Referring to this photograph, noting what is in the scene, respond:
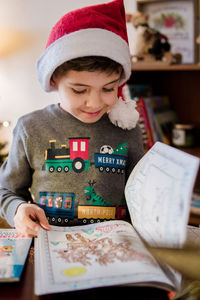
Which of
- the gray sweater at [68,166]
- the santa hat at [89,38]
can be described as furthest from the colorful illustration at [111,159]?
the santa hat at [89,38]

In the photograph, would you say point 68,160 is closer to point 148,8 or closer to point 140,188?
point 140,188

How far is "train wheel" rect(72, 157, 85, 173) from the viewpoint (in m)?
0.87

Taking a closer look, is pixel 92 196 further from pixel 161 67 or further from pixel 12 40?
pixel 12 40

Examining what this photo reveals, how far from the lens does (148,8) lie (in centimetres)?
181

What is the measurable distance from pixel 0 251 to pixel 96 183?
1.06 ft

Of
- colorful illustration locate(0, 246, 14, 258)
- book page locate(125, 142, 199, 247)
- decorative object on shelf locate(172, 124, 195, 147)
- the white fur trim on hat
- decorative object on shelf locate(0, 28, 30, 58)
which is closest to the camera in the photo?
book page locate(125, 142, 199, 247)

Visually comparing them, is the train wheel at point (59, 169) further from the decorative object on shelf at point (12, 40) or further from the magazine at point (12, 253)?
the decorative object on shelf at point (12, 40)

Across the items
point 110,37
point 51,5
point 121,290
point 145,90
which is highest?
point 51,5

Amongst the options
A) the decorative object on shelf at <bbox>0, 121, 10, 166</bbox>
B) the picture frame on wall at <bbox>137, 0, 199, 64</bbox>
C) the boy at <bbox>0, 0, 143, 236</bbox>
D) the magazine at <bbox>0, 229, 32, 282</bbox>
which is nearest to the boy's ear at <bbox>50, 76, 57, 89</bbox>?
the boy at <bbox>0, 0, 143, 236</bbox>

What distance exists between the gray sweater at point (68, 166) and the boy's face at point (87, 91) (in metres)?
0.08

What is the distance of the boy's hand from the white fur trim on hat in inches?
13.1

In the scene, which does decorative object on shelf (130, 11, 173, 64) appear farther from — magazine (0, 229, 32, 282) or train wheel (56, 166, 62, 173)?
magazine (0, 229, 32, 282)

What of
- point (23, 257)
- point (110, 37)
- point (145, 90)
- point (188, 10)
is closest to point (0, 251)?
point (23, 257)

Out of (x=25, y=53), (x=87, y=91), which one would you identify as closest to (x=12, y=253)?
(x=87, y=91)
